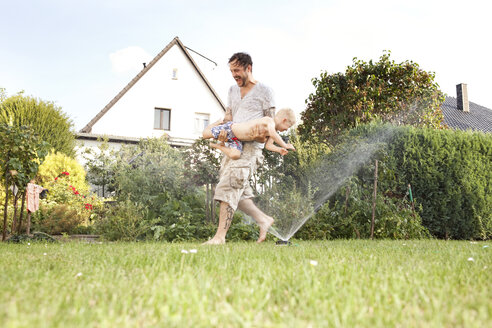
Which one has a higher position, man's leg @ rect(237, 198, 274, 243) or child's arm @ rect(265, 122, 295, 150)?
child's arm @ rect(265, 122, 295, 150)

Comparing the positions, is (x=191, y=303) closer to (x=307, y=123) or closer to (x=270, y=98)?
(x=270, y=98)

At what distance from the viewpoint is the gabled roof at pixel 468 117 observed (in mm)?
20656

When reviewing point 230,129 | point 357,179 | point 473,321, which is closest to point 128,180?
point 230,129

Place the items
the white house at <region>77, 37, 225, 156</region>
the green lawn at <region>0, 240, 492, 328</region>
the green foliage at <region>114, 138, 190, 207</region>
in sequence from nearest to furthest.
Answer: the green lawn at <region>0, 240, 492, 328</region>, the green foliage at <region>114, 138, 190, 207</region>, the white house at <region>77, 37, 225, 156</region>

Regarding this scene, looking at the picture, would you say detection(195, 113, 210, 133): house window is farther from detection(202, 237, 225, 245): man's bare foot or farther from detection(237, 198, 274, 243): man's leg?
detection(202, 237, 225, 245): man's bare foot

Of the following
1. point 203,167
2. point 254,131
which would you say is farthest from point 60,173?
point 254,131

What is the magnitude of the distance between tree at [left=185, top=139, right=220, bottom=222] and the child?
6.50 feet

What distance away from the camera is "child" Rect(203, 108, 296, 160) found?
14.1 feet

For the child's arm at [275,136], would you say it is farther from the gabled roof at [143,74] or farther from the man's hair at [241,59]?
the gabled roof at [143,74]

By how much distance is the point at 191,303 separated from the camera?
4.51 ft

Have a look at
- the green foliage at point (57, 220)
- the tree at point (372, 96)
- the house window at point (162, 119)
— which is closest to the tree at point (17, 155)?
the green foliage at point (57, 220)

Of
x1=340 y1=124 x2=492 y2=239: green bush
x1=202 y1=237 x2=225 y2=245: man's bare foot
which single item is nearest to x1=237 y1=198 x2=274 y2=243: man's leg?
x1=202 y1=237 x2=225 y2=245: man's bare foot

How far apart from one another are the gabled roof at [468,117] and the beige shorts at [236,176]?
18386mm

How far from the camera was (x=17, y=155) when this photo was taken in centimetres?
553
